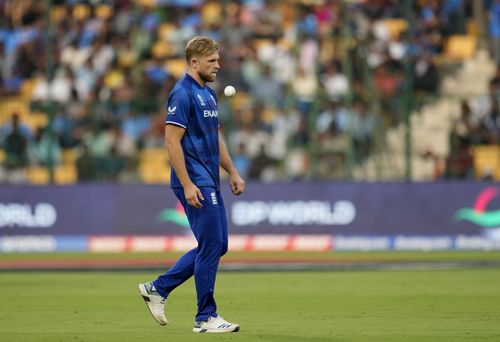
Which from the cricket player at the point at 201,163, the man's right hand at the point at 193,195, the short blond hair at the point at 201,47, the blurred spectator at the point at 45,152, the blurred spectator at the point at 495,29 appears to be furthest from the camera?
the blurred spectator at the point at 495,29

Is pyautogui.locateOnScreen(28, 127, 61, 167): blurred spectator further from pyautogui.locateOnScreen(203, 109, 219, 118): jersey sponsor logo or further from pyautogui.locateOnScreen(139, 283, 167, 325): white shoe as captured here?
pyautogui.locateOnScreen(203, 109, 219, 118): jersey sponsor logo

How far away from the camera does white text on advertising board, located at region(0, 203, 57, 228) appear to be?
73.6 feet

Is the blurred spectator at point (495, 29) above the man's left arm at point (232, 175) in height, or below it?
above

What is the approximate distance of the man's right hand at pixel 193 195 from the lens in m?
8.89

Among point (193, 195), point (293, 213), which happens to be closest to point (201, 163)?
point (193, 195)

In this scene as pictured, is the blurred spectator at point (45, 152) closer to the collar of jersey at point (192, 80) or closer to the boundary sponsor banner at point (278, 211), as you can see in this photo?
the boundary sponsor banner at point (278, 211)

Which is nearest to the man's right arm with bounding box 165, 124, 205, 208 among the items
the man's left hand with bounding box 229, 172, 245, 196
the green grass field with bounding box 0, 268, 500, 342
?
the man's left hand with bounding box 229, 172, 245, 196

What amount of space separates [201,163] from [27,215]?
13986mm

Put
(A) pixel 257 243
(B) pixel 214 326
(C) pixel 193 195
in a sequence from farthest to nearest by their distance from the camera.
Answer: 1. (A) pixel 257 243
2. (B) pixel 214 326
3. (C) pixel 193 195

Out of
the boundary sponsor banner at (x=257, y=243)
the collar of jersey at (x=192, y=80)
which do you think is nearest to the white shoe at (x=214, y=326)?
the collar of jersey at (x=192, y=80)

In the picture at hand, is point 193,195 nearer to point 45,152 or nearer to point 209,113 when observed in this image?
point 209,113

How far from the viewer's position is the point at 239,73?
2386cm

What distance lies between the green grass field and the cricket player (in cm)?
36

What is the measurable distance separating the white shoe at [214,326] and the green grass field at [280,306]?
105 millimetres
